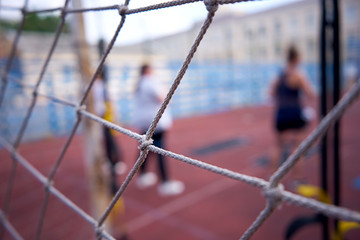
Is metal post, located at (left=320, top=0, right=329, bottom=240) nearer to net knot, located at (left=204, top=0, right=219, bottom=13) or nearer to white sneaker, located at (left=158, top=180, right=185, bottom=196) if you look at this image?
net knot, located at (left=204, top=0, right=219, bottom=13)

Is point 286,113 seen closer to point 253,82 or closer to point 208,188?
point 208,188

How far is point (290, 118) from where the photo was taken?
2.31 metres

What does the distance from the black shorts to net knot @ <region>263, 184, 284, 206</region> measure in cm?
211

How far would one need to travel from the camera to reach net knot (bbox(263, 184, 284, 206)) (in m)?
0.34

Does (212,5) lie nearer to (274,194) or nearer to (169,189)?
(274,194)

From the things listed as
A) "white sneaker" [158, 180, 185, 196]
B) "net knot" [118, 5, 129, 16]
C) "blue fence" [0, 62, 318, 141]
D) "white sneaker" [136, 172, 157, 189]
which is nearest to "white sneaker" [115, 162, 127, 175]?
"white sneaker" [136, 172, 157, 189]

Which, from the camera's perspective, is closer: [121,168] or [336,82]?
[336,82]

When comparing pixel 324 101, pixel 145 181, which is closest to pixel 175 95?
pixel 145 181

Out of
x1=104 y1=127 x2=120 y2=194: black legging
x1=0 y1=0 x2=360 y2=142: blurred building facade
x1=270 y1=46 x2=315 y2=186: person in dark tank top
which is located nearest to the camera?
x1=104 y1=127 x2=120 y2=194: black legging

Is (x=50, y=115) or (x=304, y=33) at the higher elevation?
(x=304, y=33)

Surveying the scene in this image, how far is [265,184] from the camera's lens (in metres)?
0.35

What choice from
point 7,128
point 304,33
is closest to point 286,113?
point 7,128

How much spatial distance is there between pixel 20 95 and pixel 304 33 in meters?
17.7

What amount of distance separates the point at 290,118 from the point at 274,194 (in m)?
2.15
